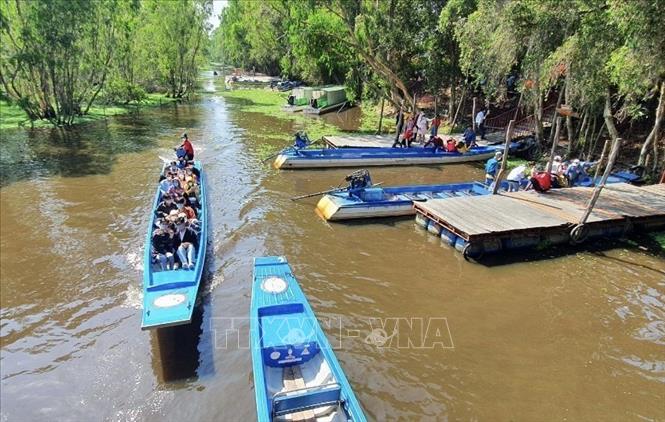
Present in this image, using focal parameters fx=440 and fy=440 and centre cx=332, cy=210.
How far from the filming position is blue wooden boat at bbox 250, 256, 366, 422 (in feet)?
22.1

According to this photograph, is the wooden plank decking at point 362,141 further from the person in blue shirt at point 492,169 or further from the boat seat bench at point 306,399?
the boat seat bench at point 306,399

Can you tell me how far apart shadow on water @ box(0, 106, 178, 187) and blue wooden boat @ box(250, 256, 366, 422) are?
50.6 feet

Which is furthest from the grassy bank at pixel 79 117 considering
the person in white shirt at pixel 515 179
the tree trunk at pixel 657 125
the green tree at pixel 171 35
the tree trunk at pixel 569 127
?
the tree trunk at pixel 657 125

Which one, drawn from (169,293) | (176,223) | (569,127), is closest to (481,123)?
(569,127)

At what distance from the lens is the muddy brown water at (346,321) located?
7.96 metres

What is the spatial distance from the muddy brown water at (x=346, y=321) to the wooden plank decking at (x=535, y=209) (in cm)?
95

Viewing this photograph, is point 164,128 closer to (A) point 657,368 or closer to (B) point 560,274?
(B) point 560,274

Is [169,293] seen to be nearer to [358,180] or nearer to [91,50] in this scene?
[358,180]

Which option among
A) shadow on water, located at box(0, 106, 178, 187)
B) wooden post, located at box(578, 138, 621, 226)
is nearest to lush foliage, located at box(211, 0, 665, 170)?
wooden post, located at box(578, 138, 621, 226)

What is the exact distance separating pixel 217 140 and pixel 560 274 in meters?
22.2

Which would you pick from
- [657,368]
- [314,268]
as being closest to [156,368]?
[314,268]

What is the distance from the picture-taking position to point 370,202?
1560 cm

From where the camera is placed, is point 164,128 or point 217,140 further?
point 164,128

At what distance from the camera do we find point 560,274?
12.3 meters
